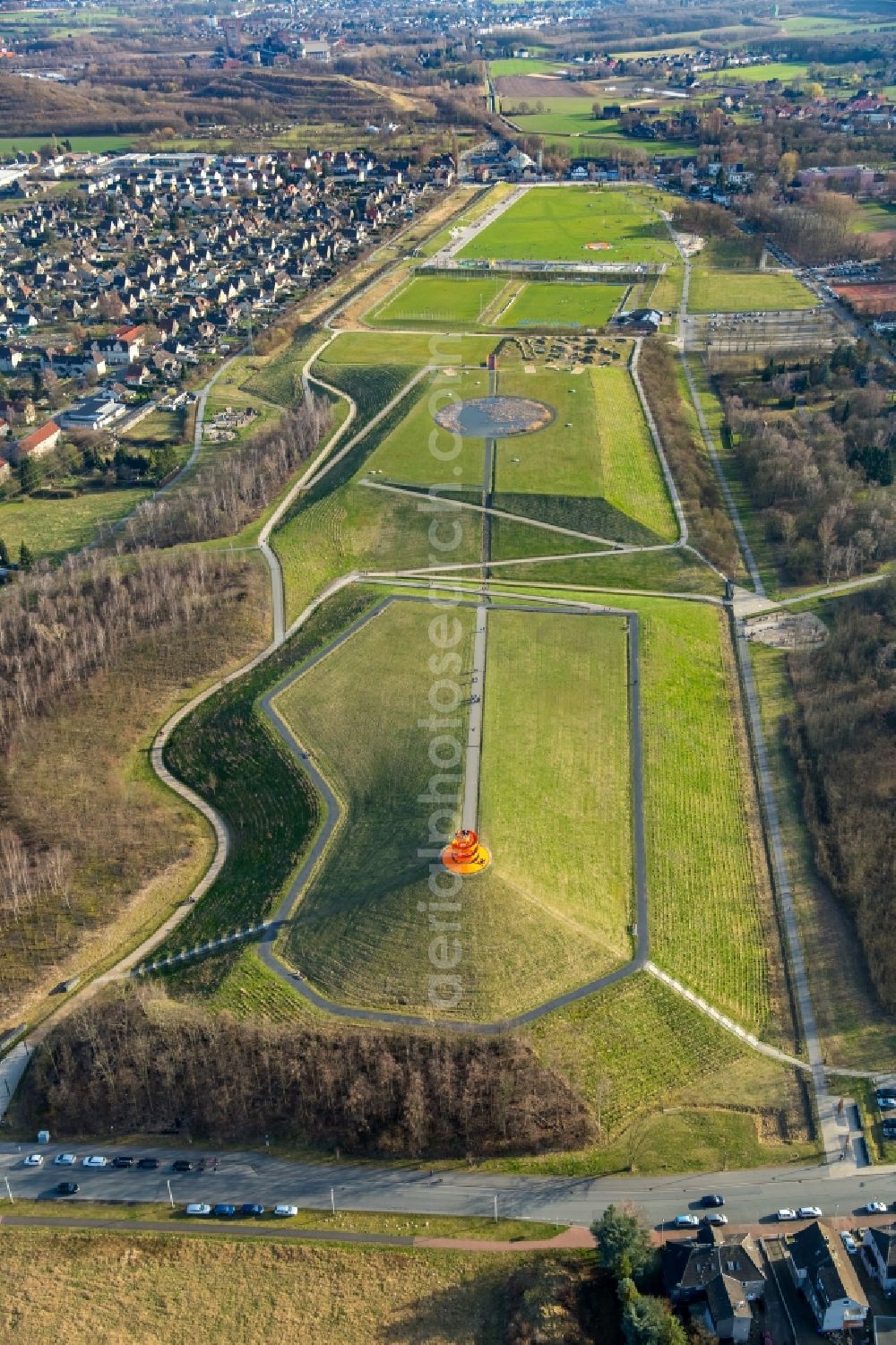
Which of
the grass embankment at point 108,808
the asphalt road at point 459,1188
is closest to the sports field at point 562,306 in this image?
the grass embankment at point 108,808

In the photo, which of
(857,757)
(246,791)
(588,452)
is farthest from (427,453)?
(857,757)

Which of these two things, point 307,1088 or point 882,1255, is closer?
point 882,1255

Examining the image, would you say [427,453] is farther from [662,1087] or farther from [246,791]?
[662,1087]

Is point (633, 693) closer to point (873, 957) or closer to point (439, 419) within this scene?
point (873, 957)

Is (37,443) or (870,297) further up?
A: (870,297)

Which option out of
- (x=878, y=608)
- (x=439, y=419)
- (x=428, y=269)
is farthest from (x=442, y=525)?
(x=428, y=269)

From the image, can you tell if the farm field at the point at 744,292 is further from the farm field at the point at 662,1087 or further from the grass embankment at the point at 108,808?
the farm field at the point at 662,1087
